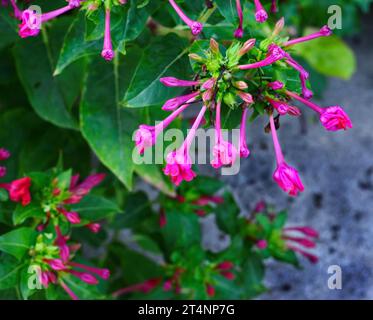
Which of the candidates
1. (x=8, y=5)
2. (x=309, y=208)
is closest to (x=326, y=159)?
(x=309, y=208)

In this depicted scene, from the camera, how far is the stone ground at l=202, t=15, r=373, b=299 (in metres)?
1.91

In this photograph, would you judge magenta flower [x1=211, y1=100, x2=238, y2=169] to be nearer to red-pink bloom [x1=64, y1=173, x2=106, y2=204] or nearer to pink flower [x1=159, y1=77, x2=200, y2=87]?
pink flower [x1=159, y1=77, x2=200, y2=87]

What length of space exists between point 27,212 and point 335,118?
553 millimetres

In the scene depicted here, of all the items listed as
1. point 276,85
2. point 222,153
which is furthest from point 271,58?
point 222,153

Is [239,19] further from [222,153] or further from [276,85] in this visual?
[222,153]

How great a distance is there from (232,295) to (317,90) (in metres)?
0.85

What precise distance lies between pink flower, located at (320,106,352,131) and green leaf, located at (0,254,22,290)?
0.57 meters

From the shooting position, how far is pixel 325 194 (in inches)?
79.4

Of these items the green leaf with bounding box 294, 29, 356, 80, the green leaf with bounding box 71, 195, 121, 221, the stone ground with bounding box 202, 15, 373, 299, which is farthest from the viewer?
the green leaf with bounding box 294, 29, 356, 80

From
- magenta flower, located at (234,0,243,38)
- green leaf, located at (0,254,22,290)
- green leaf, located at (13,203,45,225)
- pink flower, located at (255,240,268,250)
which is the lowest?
green leaf, located at (0,254,22,290)

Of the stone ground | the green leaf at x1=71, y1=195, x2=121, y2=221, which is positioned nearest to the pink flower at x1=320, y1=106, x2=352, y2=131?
the green leaf at x1=71, y1=195, x2=121, y2=221

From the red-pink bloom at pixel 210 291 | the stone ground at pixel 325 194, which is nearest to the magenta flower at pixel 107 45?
the red-pink bloom at pixel 210 291

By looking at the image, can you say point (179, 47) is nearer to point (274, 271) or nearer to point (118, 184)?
point (118, 184)

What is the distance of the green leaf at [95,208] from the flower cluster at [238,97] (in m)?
0.32
